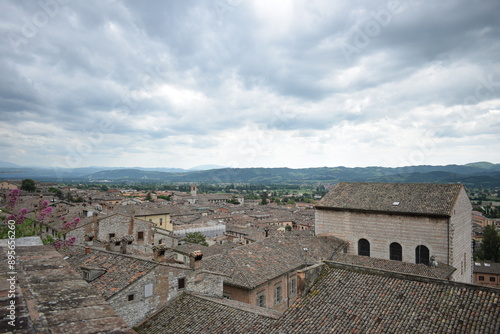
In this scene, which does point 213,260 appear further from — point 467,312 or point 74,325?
point 74,325

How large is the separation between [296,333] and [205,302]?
509cm

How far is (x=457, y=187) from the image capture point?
92.8 feet

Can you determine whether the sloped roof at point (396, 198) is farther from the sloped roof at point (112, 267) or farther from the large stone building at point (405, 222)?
the sloped roof at point (112, 267)

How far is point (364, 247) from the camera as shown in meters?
30.3

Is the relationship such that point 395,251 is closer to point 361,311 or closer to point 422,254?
point 422,254

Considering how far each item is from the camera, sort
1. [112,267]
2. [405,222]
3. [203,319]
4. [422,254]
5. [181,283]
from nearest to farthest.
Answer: [203,319]
[112,267]
[181,283]
[422,254]
[405,222]

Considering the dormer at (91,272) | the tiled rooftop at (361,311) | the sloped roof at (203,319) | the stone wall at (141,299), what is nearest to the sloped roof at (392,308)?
the tiled rooftop at (361,311)

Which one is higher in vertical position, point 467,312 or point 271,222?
point 467,312

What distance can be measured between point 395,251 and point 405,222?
296cm

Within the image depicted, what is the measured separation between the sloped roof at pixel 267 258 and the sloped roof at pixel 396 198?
435 cm

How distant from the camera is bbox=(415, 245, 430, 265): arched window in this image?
26.6 metres

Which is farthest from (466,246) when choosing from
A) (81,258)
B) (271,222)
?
(271,222)

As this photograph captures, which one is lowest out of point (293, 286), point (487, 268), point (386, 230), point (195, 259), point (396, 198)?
point (487, 268)

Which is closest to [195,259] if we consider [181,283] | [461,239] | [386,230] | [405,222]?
[181,283]
